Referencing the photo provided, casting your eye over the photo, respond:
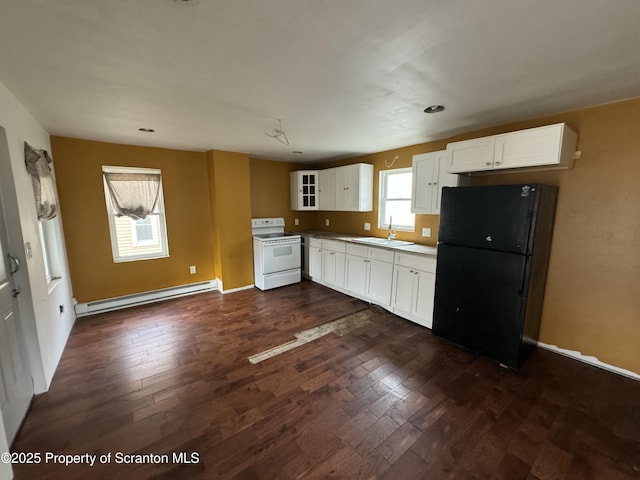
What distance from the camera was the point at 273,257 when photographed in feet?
Answer: 14.5

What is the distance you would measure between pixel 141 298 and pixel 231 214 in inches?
71.5

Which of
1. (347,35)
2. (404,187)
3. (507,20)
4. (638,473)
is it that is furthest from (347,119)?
(638,473)

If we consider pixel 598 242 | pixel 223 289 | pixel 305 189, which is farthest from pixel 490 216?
pixel 223 289

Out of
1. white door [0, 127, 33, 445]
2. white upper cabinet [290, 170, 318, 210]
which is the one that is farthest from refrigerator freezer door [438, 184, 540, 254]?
white door [0, 127, 33, 445]

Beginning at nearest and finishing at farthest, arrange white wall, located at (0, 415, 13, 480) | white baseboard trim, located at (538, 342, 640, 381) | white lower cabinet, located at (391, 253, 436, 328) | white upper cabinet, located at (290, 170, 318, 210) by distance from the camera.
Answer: white wall, located at (0, 415, 13, 480)
white baseboard trim, located at (538, 342, 640, 381)
white lower cabinet, located at (391, 253, 436, 328)
white upper cabinet, located at (290, 170, 318, 210)

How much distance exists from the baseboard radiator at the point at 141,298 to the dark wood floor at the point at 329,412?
697mm

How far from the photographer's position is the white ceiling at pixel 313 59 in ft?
3.72

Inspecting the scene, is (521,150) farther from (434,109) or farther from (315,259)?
(315,259)

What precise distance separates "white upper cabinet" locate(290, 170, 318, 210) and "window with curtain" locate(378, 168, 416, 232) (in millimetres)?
1373

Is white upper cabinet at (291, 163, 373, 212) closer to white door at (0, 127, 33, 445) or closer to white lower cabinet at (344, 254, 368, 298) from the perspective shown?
white lower cabinet at (344, 254, 368, 298)

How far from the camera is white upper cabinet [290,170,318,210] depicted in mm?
5023

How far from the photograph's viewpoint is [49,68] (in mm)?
1586

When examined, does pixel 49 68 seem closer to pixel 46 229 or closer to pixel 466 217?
pixel 46 229

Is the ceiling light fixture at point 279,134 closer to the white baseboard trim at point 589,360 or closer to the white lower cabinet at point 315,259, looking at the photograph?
the white lower cabinet at point 315,259
